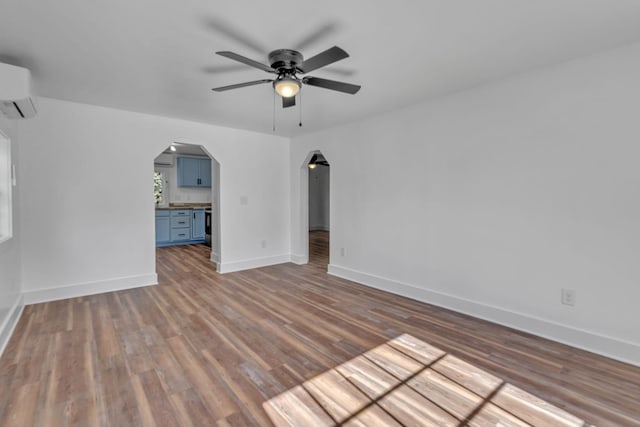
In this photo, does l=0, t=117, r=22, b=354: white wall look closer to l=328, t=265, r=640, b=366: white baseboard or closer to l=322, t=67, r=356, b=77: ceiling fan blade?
l=322, t=67, r=356, b=77: ceiling fan blade

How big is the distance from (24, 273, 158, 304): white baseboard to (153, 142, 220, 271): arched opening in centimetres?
276


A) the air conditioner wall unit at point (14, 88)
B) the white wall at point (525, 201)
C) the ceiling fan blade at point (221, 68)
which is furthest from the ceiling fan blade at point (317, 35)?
the air conditioner wall unit at point (14, 88)

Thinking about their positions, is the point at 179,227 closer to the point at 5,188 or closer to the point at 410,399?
the point at 5,188

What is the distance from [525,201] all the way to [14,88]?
14.8ft

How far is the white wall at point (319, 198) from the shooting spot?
1037 centimetres

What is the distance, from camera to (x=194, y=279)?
14.8ft

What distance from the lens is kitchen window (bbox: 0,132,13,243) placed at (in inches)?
113

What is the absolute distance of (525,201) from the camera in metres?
2.77

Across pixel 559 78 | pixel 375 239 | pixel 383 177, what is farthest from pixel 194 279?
pixel 559 78

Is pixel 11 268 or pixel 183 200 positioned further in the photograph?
pixel 183 200

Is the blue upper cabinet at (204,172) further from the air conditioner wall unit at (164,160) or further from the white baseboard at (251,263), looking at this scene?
the white baseboard at (251,263)

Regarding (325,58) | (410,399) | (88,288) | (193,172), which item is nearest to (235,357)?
(410,399)

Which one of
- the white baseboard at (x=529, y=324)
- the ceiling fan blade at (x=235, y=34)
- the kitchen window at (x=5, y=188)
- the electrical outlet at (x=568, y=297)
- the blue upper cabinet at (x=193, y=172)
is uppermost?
the ceiling fan blade at (x=235, y=34)

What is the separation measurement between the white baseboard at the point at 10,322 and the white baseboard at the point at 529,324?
3.78m
